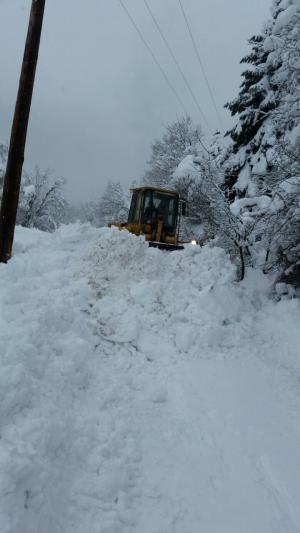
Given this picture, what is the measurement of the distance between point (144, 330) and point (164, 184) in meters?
25.8

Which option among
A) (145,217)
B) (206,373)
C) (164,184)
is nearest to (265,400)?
(206,373)

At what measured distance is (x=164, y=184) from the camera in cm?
3212

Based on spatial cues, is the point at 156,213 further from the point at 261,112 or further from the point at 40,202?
the point at 40,202

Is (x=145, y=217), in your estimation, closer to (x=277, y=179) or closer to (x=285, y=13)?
(x=277, y=179)

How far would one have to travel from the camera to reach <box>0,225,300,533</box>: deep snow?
391 centimetres

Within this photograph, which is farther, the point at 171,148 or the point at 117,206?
the point at 117,206

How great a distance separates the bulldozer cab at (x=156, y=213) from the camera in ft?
41.6

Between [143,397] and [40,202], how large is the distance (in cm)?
3316

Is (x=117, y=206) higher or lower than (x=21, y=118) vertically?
higher

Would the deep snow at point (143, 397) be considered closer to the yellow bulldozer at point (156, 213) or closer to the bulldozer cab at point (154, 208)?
the yellow bulldozer at point (156, 213)

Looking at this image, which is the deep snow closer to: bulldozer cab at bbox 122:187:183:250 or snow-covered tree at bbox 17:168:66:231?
bulldozer cab at bbox 122:187:183:250

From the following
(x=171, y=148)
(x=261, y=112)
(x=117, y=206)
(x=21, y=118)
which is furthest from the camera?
(x=117, y=206)

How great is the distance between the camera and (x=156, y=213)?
1291 centimetres

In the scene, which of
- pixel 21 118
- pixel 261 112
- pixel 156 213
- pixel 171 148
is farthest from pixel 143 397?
pixel 171 148
